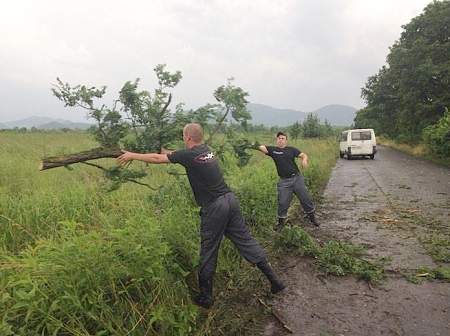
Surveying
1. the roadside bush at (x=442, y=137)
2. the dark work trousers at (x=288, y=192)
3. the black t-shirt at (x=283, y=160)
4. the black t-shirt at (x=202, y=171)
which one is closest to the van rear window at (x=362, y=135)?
the roadside bush at (x=442, y=137)

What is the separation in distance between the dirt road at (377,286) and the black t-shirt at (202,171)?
61.6 inches

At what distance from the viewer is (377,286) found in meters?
5.32

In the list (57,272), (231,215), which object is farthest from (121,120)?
(57,272)

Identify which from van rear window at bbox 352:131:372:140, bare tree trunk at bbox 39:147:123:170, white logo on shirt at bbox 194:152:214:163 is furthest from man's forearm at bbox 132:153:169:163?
van rear window at bbox 352:131:372:140

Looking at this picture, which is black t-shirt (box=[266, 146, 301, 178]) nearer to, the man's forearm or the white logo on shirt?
the white logo on shirt

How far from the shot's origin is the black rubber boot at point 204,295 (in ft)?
14.5

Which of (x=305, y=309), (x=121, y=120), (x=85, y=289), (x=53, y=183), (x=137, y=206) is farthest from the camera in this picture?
(x=53, y=183)

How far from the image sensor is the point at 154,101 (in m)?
5.57

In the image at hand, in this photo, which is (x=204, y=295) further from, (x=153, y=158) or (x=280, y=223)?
(x=280, y=223)

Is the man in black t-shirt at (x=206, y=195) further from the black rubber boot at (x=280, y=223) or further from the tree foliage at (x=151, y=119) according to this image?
the black rubber boot at (x=280, y=223)

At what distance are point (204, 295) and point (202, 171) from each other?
53.2 inches

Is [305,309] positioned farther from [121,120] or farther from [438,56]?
[438,56]

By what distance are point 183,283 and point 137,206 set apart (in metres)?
1.79

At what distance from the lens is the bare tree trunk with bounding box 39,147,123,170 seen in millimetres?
4449
